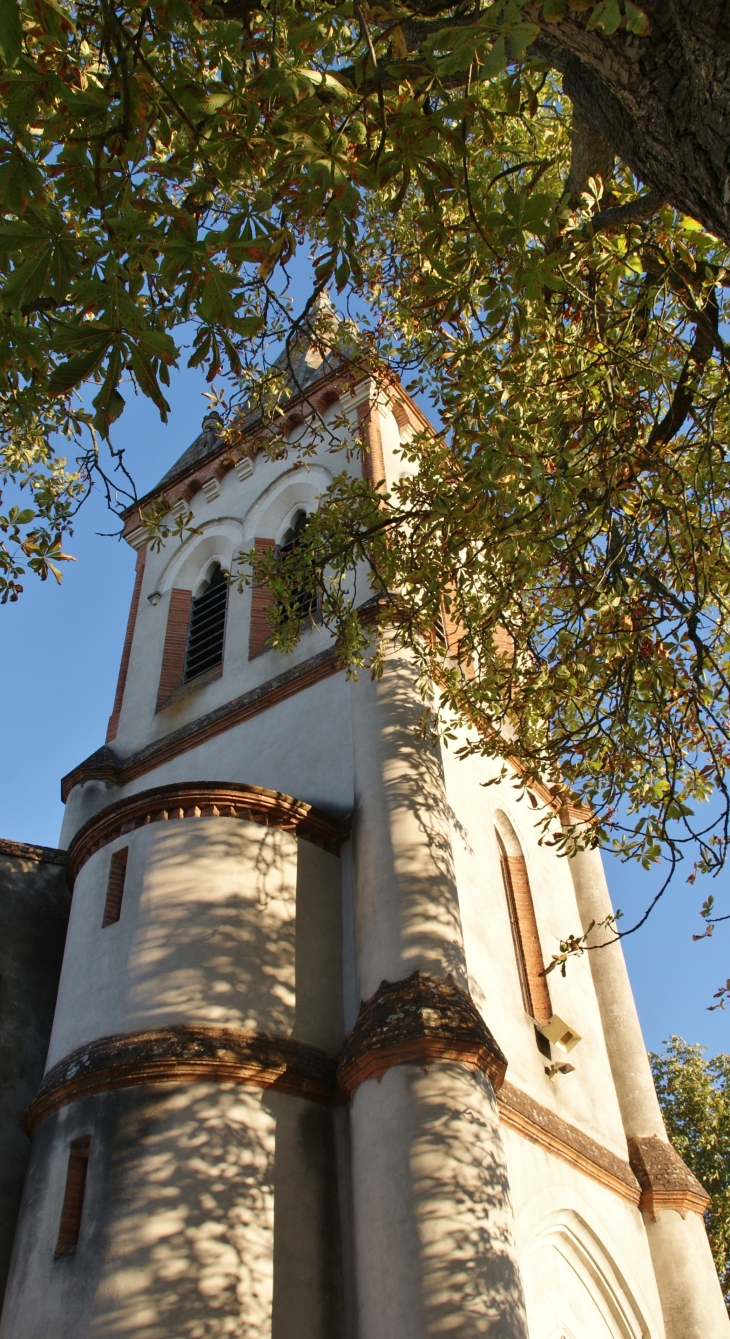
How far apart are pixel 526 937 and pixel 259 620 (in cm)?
561

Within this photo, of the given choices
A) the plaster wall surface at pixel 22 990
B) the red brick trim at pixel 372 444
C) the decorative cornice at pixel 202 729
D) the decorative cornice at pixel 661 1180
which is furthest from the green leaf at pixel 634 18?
the decorative cornice at pixel 661 1180

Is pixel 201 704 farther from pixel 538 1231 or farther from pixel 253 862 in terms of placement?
pixel 538 1231

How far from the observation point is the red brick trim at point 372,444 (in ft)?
46.0

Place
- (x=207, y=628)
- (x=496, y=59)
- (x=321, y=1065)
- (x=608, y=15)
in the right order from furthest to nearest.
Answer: (x=207, y=628) < (x=321, y=1065) < (x=496, y=59) < (x=608, y=15)

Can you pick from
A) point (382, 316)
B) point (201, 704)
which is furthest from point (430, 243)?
point (201, 704)

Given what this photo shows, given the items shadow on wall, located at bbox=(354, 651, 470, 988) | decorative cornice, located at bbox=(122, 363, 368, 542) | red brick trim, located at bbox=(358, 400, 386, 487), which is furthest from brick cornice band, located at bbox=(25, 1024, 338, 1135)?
decorative cornice, located at bbox=(122, 363, 368, 542)

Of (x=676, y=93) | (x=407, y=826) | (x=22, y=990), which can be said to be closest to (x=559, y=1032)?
(x=407, y=826)

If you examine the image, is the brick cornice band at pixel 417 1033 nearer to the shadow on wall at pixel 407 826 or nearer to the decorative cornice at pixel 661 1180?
the shadow on wall at pixel 407 826

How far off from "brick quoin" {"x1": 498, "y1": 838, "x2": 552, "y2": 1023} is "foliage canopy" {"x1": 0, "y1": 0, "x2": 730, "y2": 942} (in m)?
2.07

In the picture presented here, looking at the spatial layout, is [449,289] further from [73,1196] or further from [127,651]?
[127,651]

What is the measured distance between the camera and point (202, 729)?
43.6ft

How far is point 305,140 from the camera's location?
475 centimetres

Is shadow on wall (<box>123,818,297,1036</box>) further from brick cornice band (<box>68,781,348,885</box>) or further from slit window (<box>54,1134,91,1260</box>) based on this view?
slit window (<box>54,1134,91,1260</box>)

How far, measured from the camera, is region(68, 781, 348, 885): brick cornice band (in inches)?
395
